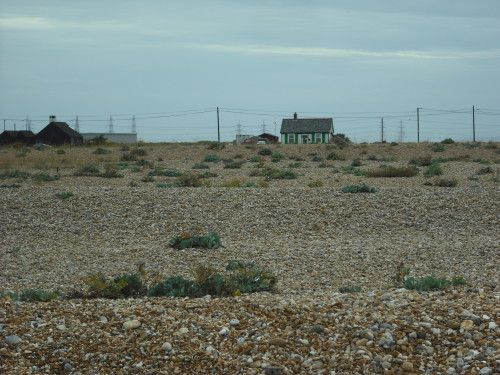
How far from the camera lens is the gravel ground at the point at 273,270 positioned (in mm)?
5309

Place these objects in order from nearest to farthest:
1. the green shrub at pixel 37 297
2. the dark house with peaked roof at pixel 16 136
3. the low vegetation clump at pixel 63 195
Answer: the green shrub at pixel 37 297
the low vegetation clump at pixel 63 195
the dark house with peaked roof at pixel 16 136

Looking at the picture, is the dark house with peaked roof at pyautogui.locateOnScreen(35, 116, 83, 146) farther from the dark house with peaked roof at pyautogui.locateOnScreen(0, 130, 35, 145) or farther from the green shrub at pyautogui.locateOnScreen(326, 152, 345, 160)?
the green shrub at pyautogui.locateOnScreen(326, 152, 345, 160)

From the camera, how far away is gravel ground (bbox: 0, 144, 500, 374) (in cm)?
531

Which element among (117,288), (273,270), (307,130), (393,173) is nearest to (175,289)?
(117,288)

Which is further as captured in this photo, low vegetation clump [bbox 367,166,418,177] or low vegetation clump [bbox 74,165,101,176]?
low vegetation clump [bbox 74,165,101,176]

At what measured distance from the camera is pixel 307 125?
6375cm

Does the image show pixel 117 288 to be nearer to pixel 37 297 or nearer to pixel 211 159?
pixel 37 297

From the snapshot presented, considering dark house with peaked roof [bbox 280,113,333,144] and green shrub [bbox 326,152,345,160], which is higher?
dark house with peaked roof [bbox 280,113,333,144]

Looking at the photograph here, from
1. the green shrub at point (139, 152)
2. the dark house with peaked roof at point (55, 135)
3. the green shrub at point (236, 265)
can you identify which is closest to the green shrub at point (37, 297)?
the green shrub at point (236, 265)

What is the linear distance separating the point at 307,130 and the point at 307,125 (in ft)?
2.38

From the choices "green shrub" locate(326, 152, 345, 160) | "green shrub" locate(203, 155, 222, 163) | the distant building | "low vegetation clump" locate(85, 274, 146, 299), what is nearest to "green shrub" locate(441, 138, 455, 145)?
"green shrub" locate(326, 152, 345, 160)

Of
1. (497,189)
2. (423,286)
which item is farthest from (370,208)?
(423,286)

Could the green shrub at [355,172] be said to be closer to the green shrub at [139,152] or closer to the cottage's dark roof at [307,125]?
the green shrub at [139,152]

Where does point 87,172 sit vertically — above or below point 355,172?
above
